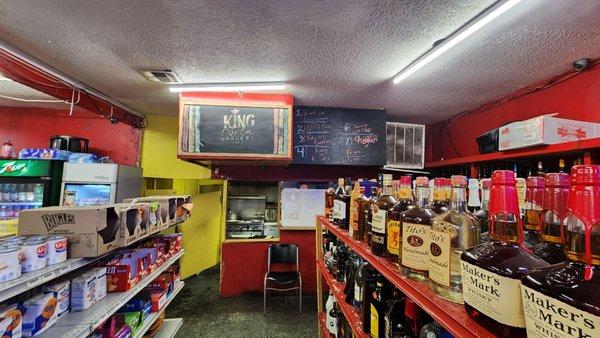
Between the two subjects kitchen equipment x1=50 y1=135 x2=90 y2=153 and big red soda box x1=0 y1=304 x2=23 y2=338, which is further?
kitchen equipment x1=50 y1=135 x2=90 y2=153

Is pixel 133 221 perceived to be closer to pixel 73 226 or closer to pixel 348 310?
pixel 73 226

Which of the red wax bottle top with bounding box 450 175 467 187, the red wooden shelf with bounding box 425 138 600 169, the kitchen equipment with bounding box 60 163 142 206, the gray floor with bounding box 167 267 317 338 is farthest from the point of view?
the kitchen equipment with bounding box 60 163 142 206

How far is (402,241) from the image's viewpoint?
3.26 ft

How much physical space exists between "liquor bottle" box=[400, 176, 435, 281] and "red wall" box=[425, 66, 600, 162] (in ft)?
7.28

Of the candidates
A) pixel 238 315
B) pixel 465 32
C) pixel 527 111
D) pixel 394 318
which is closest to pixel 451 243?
pixel 394 318

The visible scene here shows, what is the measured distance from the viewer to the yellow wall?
4.30 meters

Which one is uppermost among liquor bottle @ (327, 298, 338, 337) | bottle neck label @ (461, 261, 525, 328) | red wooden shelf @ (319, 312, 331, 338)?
bottle neck label @ (461, 261, 525, 328)

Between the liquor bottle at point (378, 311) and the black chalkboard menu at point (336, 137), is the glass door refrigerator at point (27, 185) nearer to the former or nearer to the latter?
the black chalkboard menu at point (336, 137)

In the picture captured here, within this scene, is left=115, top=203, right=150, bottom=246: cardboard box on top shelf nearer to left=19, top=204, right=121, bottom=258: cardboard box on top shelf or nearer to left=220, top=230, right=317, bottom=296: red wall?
left=19, top=204, right=121, bottom=258: cardboard box on top shelf

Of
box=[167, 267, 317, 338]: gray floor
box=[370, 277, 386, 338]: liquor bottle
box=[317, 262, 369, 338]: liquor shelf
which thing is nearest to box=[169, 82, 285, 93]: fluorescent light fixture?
box=[317, 262, 369, 338]: liquor shelf

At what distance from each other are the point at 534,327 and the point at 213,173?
3.99m

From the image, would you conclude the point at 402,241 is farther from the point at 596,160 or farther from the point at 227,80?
the point at 227,80

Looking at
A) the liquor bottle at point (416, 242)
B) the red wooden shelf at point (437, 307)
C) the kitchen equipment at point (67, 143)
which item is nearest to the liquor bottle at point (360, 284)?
the red wooden shelf at point (437, 307)

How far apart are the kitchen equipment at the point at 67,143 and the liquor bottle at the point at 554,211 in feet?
15.6
